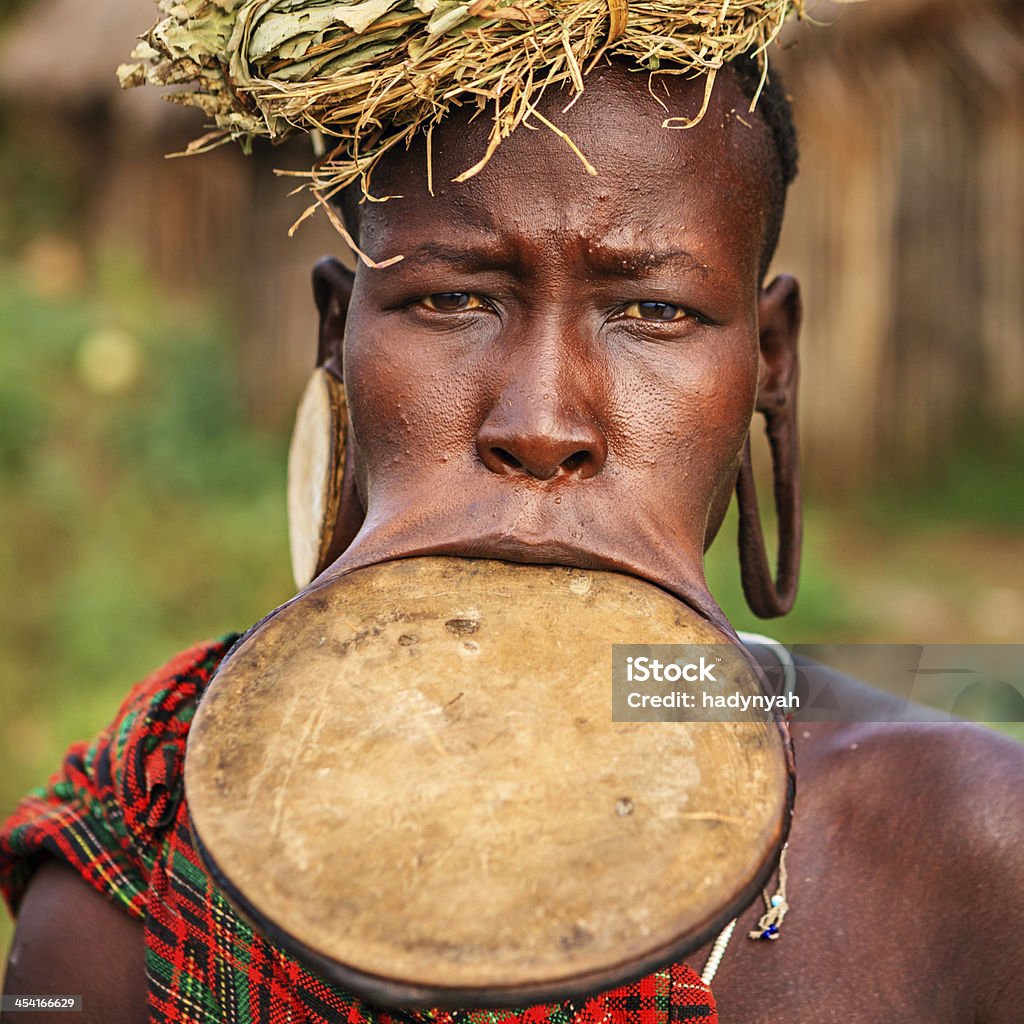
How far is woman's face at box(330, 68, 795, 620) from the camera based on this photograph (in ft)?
5.38

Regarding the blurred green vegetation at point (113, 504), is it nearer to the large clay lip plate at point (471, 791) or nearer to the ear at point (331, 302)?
the ear at point (331, 302)

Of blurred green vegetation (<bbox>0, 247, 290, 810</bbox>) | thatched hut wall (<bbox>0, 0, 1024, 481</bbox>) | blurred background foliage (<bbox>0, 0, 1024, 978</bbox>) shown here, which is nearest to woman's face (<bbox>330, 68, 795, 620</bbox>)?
blurred background foliage (<bbox>0, 0, 1024, 978</bbox>)

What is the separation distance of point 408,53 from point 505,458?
556 millimetres

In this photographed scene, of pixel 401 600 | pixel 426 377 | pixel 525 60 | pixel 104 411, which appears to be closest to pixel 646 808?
pixel 401 600

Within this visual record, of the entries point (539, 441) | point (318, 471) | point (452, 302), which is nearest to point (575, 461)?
point (539, 441)

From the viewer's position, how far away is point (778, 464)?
95.9 inches

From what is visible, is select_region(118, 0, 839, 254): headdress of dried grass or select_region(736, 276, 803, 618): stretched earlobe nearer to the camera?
select_region(118, 0, 839, 254): headdress of dried grass

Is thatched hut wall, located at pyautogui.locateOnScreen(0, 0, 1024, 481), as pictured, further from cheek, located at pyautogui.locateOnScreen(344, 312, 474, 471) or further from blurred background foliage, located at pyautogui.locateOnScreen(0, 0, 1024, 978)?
cheek, located at pyautogui.locateOnScreen(344, 312, 474, 471)

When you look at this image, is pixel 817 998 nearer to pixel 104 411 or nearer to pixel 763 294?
pixel 763 294

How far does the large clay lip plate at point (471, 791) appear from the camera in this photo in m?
1.26

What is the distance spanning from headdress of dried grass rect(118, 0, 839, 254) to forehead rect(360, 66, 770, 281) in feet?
0.09

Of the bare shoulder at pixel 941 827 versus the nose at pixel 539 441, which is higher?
the nose at pixel 539 441

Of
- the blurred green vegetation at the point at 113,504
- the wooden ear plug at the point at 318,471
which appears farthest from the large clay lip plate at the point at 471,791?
the blurred green vegetation at the point at 113,504

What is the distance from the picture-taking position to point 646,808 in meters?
1.37
